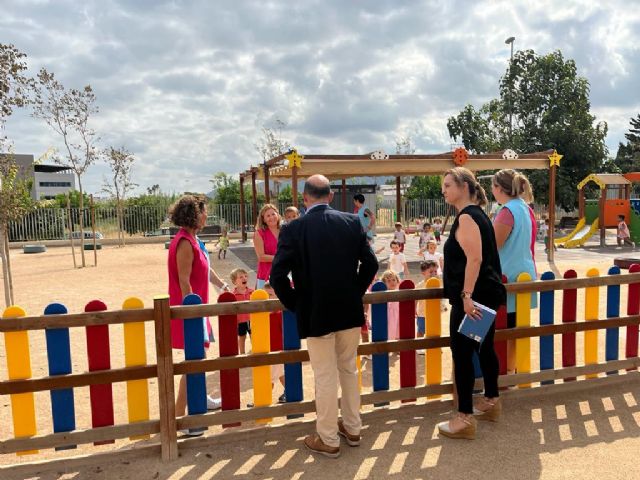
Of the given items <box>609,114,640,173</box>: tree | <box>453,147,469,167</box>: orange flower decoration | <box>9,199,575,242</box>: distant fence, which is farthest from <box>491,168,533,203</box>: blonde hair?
<box>609,114,640,173</box>: tree

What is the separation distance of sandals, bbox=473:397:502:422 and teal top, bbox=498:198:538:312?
2.38 ft

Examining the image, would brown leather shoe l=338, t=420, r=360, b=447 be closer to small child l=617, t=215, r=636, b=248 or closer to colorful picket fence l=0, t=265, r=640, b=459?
colorful picket fence l=0, t=265, r=640, b=459

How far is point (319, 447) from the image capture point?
10.5ft

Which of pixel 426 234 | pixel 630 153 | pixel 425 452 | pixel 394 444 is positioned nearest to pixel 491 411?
pixel 425 452

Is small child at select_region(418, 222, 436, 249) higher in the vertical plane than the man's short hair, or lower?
lower

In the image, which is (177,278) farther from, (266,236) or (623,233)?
(623,233)

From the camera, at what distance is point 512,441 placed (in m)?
3.34

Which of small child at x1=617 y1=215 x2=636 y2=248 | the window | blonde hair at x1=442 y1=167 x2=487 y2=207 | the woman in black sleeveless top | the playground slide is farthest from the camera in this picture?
the window

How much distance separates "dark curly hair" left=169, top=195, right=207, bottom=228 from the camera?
371 centimetres

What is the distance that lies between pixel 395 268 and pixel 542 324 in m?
4.21

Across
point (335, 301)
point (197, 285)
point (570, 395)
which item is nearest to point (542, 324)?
point (570, 395)

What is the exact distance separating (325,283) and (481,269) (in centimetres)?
106

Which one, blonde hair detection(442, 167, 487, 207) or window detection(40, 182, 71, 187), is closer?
blonde hair detection(442, 167, 487, 207)

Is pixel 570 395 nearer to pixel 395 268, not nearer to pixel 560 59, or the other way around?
pixel 395 268
